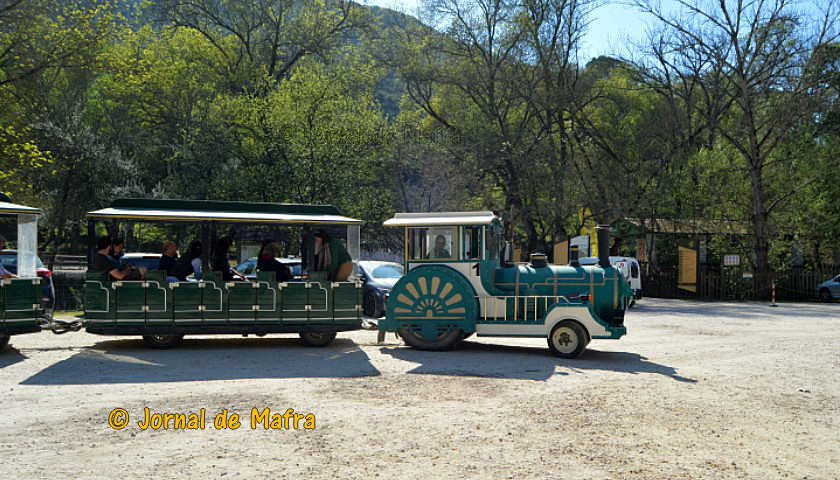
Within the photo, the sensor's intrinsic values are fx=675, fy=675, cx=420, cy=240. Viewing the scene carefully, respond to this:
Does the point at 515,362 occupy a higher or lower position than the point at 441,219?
lower

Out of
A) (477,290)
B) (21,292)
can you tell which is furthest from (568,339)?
(21,292)

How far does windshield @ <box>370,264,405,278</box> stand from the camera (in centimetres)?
1838

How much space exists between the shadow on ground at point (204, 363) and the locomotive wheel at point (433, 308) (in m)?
1.04

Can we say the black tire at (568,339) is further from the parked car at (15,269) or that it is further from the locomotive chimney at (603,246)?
the parked car at (15,269)

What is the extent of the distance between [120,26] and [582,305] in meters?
22.1

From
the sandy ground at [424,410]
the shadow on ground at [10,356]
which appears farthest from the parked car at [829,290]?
the shadow on ground at [10,356]

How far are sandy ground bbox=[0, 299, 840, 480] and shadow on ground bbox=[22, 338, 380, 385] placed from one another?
0.13ft

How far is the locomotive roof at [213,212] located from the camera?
450 inches

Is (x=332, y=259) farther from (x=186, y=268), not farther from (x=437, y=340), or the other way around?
(x=186, y=268)

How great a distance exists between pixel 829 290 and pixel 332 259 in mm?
25839

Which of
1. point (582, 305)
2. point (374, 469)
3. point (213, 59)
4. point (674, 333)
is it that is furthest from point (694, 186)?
point (374, 469)

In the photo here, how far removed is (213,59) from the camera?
41.1 meters

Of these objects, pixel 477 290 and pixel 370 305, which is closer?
pixel 477 290

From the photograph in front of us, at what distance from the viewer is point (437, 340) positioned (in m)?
12.1
